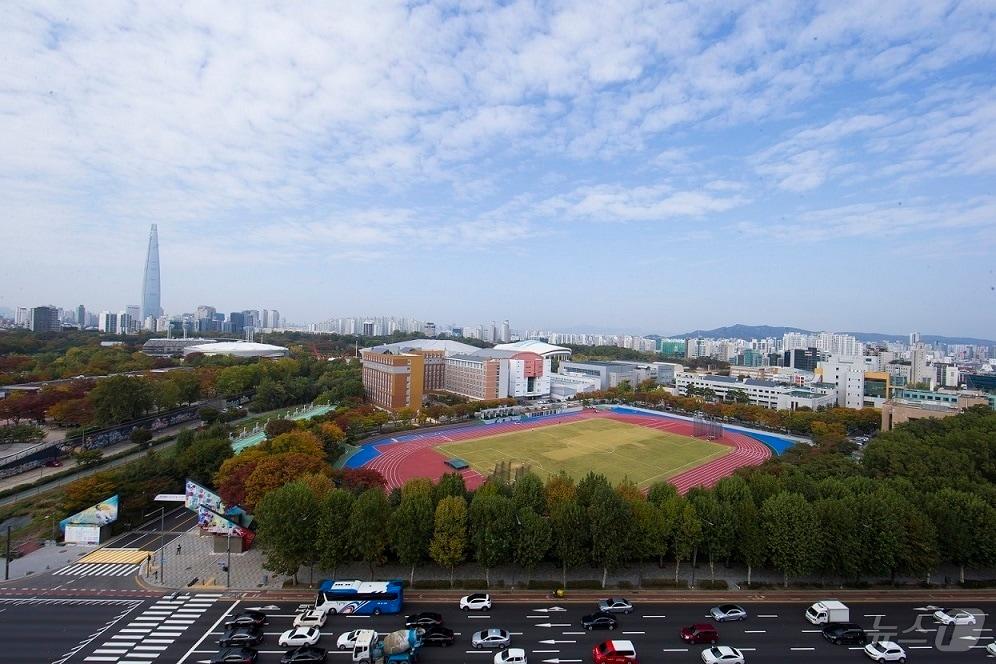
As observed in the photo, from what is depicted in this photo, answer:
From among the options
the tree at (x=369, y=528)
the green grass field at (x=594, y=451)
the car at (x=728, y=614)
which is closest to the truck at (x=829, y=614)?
the car at (x=728, y=614)

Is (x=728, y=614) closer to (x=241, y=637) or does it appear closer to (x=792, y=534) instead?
(x=792, y=534)

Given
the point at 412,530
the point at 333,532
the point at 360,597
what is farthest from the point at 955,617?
the point at 333,532

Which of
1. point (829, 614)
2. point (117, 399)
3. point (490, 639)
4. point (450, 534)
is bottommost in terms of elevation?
point (490, 639)

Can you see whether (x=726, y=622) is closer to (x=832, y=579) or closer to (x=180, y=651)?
(x=832, y=579)

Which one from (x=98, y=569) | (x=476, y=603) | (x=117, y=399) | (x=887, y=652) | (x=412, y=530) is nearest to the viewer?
(x=887, y=652)

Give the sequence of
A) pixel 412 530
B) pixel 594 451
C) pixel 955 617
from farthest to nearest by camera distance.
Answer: pixel 594 451 < pixel 412 530 < pixel 955 617

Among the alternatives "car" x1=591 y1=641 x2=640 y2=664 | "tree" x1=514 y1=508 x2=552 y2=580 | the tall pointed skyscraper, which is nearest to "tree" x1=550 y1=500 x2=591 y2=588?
"tree" x1=514 y1=508 x2=552 y2=580

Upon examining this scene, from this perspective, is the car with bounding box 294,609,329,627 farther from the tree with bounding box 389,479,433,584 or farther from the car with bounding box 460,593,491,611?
the car with bounding box 460,593,491,611

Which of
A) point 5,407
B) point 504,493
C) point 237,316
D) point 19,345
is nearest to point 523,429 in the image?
point 504,493
